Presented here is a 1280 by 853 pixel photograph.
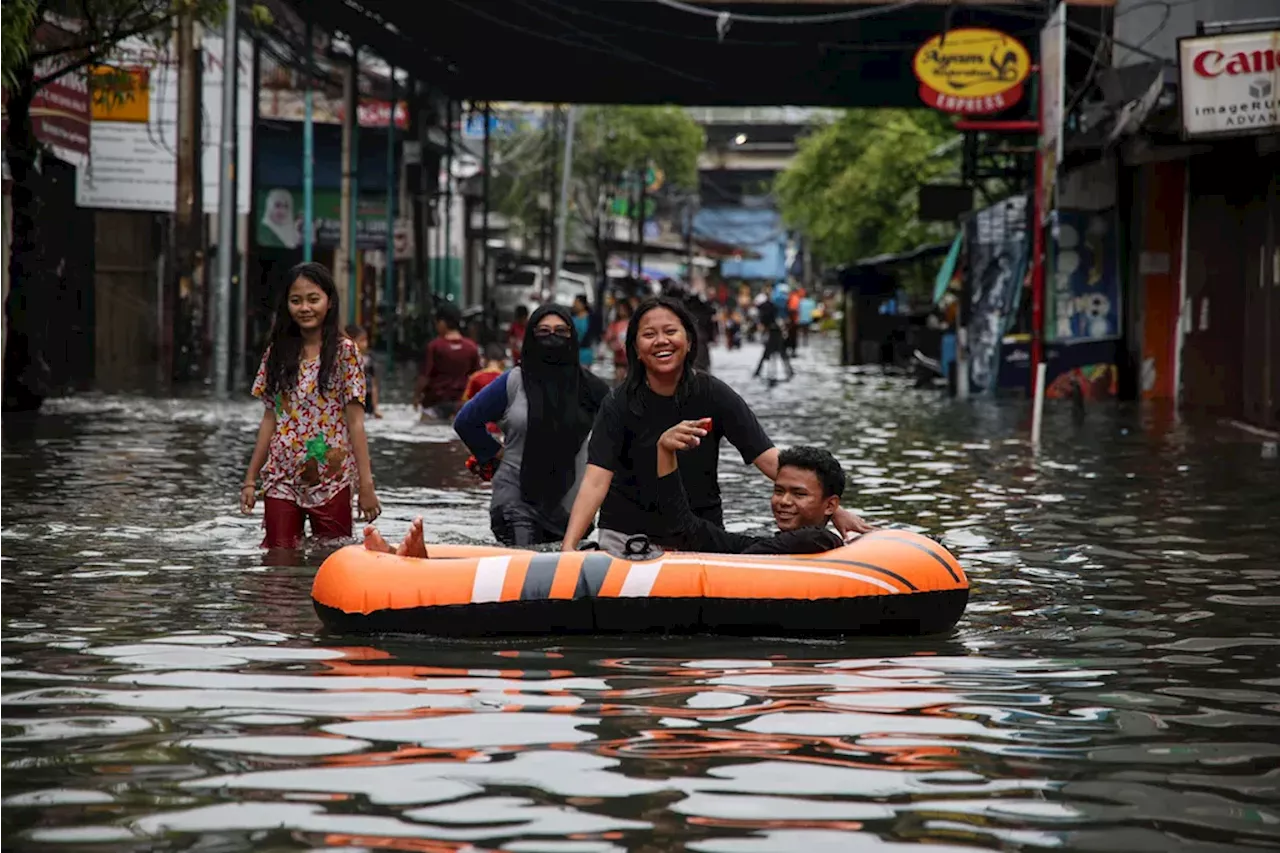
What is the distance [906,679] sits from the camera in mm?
7969

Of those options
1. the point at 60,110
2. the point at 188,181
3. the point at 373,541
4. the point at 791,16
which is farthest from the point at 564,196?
the point at 373,541

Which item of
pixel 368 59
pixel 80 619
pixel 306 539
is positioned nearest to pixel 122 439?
pixel 306 539

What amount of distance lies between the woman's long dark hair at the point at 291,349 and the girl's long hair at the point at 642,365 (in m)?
2.41

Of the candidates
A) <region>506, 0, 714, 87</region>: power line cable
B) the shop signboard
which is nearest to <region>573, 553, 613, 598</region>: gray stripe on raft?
<region>506, 0, 714, 87</region>: power line cable

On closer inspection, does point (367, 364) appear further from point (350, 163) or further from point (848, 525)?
point (350, 163)

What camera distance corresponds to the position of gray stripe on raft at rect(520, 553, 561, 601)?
8727mm

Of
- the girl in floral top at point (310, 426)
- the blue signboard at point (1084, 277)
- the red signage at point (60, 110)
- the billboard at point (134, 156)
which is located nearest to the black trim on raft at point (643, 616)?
the girl in floral top at point (310, 426)

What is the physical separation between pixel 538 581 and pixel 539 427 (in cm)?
252

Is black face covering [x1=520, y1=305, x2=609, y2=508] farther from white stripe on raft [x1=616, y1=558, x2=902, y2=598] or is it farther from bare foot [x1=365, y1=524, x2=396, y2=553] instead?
white stripe on raft [x1=616, y1=558, x2=902, y2=598]

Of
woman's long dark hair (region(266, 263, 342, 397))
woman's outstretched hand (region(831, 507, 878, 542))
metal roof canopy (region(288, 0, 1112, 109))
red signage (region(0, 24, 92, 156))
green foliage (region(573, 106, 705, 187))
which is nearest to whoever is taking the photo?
woman's outstretched hand (region(831, 507, 878, 542))

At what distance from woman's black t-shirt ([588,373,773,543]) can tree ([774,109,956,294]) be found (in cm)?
3987

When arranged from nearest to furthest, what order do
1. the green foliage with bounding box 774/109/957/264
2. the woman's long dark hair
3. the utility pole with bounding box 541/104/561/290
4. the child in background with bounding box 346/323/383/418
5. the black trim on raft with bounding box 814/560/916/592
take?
the black trim on raft with bounding box 814/560/916/592, the woman's long dark hair, the child in background with bounding box 346/323/383/418, the green foliage with bounding box 774/109/957/264, the utility pole with bounding box 541/104/561/290

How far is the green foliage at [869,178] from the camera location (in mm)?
50875

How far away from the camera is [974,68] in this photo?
95.8 feet
